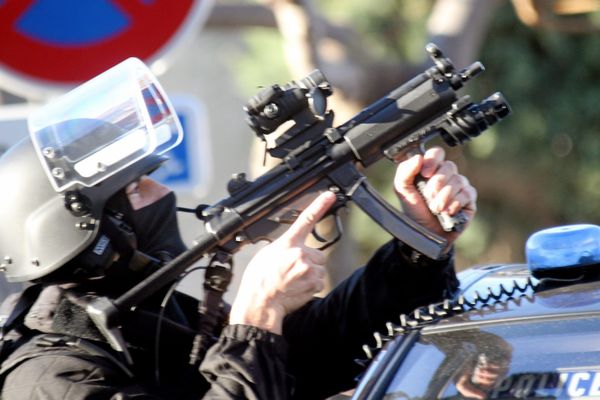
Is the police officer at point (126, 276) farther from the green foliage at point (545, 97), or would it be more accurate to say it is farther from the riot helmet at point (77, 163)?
the green foliage at point (545, 97)

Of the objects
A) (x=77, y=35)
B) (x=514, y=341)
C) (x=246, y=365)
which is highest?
(x=77, y=35)

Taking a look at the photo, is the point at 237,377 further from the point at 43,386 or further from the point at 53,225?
the point at 53,225

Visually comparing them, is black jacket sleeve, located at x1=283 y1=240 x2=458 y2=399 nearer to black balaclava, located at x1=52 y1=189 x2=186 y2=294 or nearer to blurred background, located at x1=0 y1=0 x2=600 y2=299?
black balaclava, located at x1=52 y1=189 x2=186 y2=294

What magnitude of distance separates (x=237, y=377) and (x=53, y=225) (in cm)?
70

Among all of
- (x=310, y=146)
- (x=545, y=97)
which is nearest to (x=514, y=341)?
(x=310, y=146)

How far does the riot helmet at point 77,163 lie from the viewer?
2.81m

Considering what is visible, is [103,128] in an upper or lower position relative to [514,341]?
upper

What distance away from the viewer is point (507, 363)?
209 cm

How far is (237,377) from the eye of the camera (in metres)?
2.42

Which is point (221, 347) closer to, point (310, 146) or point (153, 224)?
point (310, 146)

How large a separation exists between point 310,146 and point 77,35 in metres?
1.07

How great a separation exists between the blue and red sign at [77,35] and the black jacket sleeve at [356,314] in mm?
940

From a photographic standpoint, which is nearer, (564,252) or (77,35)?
(564,252)

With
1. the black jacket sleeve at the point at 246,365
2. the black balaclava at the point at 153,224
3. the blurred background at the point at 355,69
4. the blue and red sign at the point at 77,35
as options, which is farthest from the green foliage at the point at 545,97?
the black jacket sleeve at the point at 246,365
